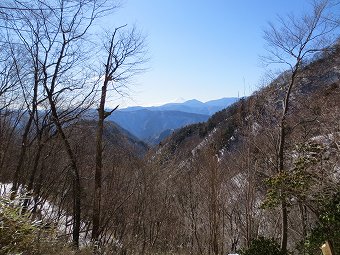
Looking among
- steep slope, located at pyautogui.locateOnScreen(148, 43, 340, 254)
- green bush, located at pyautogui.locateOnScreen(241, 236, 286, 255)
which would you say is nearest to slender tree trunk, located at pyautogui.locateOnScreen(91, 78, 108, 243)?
steep slope, located at pyautogui.locateOnScreen(148, 43, 340, 254)

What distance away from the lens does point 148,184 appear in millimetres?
15227

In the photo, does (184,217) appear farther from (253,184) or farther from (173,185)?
(253,184)

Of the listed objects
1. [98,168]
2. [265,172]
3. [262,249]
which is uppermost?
[98,168]

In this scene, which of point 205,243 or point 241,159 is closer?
point 205,243

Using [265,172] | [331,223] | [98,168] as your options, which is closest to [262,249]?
[331,223]

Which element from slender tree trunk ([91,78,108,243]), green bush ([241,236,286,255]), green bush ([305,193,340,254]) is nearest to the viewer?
green bush ([305,193,340,254])

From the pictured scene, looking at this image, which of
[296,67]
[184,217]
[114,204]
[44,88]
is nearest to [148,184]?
[114,204]

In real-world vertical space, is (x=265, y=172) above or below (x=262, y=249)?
above

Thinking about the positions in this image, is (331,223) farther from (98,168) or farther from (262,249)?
(98,168)

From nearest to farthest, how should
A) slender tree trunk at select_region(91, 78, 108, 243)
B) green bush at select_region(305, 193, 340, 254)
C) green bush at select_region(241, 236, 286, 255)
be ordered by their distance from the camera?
green bush at select_region(305, 193, 340, 254), green bush at select_region(241, 236, 286, 255), slender tree trunk at select_region(91, 78, 108, 243)

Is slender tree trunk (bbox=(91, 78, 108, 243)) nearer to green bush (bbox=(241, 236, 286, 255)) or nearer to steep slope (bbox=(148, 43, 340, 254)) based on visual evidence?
steep slope (bbox=(148, 43, 340, 254))

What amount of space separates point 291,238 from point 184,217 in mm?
5157

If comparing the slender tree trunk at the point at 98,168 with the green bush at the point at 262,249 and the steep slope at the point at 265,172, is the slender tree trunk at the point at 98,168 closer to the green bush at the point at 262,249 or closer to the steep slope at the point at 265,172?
the steep slope at the point at 265,172

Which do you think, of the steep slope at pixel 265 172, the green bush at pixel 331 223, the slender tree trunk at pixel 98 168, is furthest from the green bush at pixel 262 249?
the slender tree trunk at pixel 98 168
